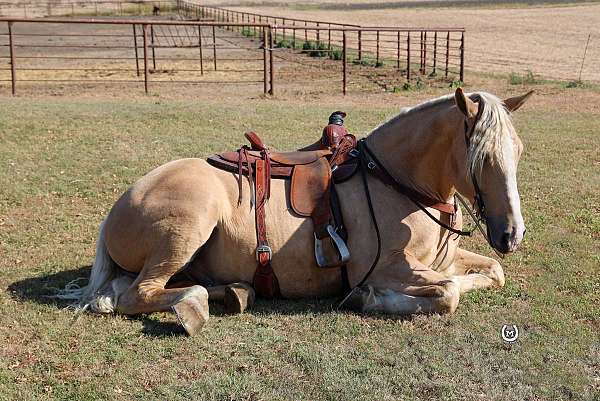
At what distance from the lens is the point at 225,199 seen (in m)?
4.67

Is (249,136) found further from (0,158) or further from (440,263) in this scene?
(0,158)

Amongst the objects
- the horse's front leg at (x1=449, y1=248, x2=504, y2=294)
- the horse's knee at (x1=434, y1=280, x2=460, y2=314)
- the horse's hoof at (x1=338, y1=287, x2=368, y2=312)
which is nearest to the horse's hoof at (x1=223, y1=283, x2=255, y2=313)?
the horse's hoof at (x1=338, y1=287, x2=368, y2=312)

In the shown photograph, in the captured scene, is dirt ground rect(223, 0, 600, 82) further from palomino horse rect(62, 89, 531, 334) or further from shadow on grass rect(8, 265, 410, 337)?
shadow on grass rect(8, 265, 410, 337)

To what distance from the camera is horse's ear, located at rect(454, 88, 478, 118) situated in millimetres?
3961

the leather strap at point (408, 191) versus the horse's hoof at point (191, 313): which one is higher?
the leather strap at point (408, 191)

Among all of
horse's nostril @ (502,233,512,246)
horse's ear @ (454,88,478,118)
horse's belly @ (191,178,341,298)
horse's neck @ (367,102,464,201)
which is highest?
horse's ear @ (454,88,478,118)

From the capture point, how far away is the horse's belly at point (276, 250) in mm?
4645

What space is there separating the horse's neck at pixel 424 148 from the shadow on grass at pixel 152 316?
0.90m

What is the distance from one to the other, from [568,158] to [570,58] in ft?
65.5

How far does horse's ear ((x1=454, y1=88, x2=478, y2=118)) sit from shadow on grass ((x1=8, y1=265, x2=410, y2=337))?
136 centimetres

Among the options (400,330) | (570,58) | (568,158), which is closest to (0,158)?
(400,330)

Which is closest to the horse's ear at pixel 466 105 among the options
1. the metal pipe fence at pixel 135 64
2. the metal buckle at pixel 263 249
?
the metal buckle at pixel 263 249

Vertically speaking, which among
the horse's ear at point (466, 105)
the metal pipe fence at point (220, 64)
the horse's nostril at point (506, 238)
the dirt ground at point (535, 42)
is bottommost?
the dirt ground at point (535, 42)

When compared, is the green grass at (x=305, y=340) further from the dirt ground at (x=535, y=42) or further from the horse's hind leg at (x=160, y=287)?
the dirt ground at (x=535, y=42)
